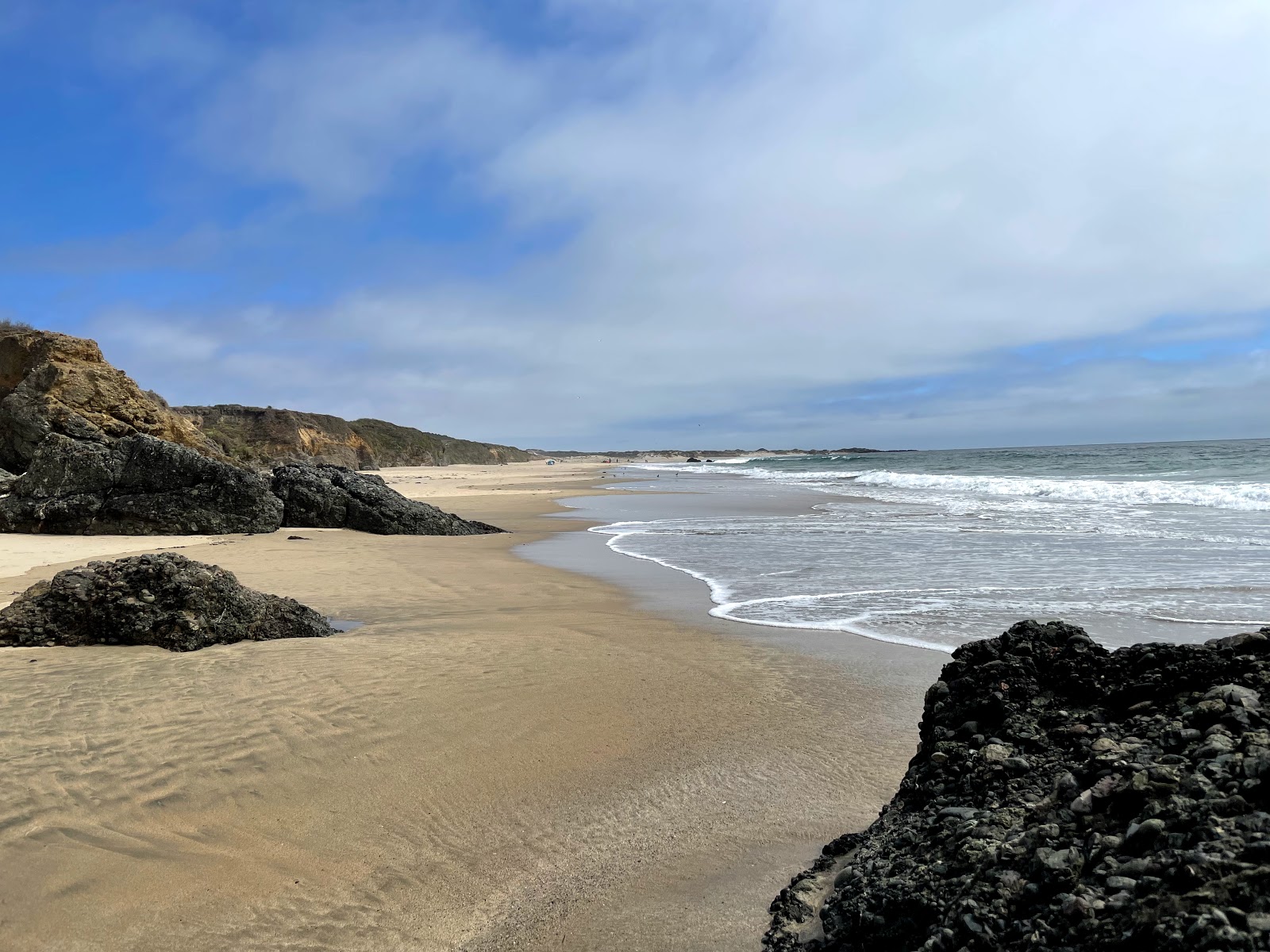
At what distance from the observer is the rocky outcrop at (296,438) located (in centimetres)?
4178

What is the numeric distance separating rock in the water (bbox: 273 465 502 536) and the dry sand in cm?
1027

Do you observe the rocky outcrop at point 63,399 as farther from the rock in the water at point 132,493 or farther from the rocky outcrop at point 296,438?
the rocky outcrop at point 296,438

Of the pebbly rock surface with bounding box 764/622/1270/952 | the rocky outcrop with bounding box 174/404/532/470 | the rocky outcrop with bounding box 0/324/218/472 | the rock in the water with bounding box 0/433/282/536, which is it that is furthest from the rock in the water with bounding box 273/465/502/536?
the rocky outcrop with bounding box 174/404/532/470

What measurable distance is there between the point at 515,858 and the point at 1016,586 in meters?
7.95

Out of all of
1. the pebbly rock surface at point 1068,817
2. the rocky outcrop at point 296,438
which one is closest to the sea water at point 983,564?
the pebbly rock surface at point 1068,817

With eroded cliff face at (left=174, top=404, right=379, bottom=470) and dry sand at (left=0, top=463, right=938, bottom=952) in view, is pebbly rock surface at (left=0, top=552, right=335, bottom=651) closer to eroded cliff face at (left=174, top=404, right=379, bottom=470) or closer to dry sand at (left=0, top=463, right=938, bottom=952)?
dry sand at (left=0, top=463, right=938, bottom=952)

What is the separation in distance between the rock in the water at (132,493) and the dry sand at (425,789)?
9.80 metres

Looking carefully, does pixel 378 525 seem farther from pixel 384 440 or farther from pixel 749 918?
pixel 384 440

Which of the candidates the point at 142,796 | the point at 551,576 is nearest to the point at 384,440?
the point at 551,576

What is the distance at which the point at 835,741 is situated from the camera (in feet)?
14.3

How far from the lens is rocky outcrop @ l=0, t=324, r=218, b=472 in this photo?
51.4 ft

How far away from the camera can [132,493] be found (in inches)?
566

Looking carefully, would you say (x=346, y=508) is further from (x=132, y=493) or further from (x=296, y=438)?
(x=296, y=438)

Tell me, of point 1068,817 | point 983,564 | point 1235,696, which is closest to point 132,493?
point 983,564
